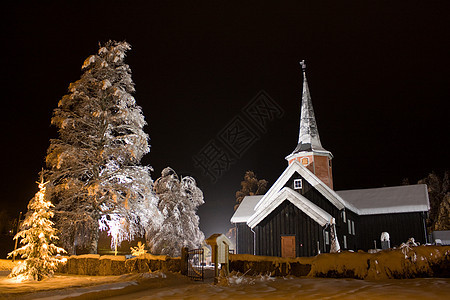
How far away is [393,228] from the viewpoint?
86.2ft

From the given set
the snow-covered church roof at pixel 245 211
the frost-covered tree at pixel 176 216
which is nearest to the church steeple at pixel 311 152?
the snow-covered church roof at pixel 245 211

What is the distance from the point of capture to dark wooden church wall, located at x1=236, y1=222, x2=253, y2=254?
82.7 feet

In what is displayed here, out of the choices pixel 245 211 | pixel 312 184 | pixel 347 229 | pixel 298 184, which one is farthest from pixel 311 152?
pixel 245 211

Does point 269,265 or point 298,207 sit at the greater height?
point 298,207

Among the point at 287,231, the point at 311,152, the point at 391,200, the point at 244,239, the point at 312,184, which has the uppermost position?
the point at 311,152

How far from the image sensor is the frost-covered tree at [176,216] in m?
29.9

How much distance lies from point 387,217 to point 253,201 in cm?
1091

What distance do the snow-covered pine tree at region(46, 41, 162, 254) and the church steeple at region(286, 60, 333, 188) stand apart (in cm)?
1373

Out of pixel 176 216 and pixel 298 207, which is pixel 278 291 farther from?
pixel 176 216

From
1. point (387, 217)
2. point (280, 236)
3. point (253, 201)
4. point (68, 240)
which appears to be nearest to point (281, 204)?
point (280, 236)

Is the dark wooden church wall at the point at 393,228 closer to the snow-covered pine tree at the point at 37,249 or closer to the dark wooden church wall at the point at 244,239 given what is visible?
the dark wooden church wall at the point at 244,239

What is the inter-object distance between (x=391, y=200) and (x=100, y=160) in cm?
2260

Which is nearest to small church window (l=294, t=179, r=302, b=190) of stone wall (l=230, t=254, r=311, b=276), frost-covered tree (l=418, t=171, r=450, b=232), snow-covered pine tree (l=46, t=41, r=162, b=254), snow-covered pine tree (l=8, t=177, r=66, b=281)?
snow-covered pine tree (l=46, t=41, r=162, b=254)

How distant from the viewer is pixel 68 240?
18.1m
